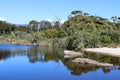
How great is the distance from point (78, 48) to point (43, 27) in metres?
67.5

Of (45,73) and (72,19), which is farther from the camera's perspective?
(72,19)

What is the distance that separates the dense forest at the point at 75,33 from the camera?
6206 cm

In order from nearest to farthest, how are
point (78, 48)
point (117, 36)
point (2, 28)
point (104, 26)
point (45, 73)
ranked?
point (45, 73)
point (78, 48)
point (117, 36)
point (104, 26)
point (2, 28)

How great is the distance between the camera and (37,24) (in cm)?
12475

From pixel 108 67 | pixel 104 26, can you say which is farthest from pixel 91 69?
pixel 104 26

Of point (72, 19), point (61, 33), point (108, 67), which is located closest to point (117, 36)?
point (61, 33)

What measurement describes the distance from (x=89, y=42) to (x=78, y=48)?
3130 mm

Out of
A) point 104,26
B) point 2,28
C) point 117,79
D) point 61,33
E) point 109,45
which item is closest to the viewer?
point 117,79

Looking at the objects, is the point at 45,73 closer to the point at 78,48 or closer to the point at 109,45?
the point at 78,48

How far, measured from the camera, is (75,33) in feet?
206

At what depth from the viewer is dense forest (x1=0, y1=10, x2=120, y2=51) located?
62.1 metres

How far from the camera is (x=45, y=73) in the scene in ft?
96.5

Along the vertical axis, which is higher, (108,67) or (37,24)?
(37,24)

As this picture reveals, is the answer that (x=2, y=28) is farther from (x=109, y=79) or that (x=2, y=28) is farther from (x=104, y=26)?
(x=109, y=79)
